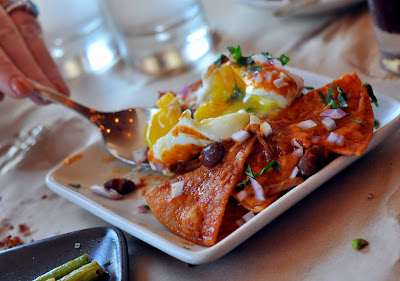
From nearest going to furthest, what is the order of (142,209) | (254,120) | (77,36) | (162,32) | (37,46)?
1. (254,120)
2. (142,209)
3. (37,46)
4. (162,32)
5. (77,36)

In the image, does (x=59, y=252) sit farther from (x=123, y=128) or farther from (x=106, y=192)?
(x=123, y=128)

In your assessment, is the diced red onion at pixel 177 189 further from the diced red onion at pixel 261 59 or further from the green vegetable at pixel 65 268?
the diced red onion at pixel 261 59

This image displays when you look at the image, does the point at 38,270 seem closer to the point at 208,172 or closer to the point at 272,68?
the point at 208,172

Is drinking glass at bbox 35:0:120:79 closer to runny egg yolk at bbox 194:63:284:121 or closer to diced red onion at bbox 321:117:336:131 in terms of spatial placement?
runny egg yolk at bbox 194:63:284:121

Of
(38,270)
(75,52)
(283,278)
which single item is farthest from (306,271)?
(75,52)

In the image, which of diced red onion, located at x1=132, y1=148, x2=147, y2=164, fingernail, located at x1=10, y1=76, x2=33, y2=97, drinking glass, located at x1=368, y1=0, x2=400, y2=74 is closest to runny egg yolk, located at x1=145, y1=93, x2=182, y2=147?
diced red onion, located at x1=132, y1=148, x2=147, y2=164

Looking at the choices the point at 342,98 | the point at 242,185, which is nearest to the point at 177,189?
the point at 242,185
